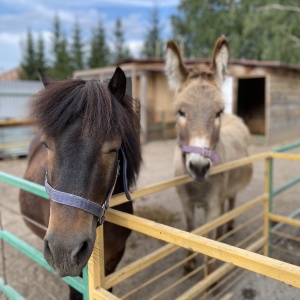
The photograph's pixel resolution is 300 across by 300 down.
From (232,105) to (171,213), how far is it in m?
7.01

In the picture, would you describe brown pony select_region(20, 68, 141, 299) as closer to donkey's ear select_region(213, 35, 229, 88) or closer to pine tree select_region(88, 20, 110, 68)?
donkey's ear select_region(213, 35, 229, 88)

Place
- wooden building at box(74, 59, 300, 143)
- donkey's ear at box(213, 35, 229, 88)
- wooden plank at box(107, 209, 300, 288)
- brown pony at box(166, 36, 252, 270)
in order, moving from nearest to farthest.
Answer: wooden plank at box(107, 209, 300, 288), brown pony at box(166, 36, 252, 270), donkey's ear at box(213, 35, 229, 88), wooden building at box(74, 59, 300, 143)

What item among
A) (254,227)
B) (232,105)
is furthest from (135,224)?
(232,105)

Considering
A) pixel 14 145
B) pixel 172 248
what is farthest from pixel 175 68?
pixel 14 145

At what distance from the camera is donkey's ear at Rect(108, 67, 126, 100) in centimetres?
132

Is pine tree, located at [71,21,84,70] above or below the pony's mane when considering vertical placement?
above

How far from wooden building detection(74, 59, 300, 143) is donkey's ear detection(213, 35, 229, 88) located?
20.5ft

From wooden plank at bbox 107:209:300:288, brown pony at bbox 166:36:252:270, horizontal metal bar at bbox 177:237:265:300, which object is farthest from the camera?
brown pony at bbox 166:36:252:270

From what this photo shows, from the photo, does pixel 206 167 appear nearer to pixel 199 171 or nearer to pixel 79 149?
pixel 199 171

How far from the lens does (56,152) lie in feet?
3.76

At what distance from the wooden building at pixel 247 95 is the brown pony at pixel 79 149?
7.58 meters

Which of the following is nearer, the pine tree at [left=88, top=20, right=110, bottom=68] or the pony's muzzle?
the pony's muzzle

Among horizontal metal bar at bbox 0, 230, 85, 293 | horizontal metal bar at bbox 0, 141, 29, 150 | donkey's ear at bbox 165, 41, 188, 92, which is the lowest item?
horizontal metal bar at bbox 0, 141, 29, 150

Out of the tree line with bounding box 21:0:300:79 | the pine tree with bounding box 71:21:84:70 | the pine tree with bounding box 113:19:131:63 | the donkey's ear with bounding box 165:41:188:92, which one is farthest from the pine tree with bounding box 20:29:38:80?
the donkey's ear with bounding box 165:41:188:92
